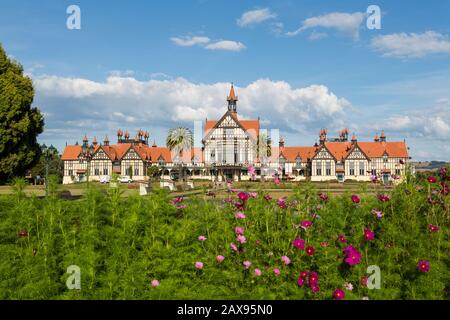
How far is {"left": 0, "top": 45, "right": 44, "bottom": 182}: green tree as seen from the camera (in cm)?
2658

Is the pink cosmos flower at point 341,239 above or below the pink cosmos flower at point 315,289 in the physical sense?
above

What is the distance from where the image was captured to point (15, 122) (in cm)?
2723

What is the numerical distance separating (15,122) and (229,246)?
82.9 feet

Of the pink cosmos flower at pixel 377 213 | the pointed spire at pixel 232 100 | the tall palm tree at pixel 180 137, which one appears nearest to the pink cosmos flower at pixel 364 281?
the pink cosmos flower at pixel 377 213

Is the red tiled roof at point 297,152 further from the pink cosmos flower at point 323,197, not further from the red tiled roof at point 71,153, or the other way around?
the pink cosmos flower at point 323,197

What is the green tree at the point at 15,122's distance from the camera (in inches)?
1046

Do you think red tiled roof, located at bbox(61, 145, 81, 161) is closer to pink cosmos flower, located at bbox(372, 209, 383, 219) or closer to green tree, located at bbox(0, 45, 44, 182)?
green tree, located at bbox(0, 45, 44, 182)

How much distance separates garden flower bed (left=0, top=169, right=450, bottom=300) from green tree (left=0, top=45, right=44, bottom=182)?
68.5 ft

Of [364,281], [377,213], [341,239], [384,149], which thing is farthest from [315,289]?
[384,149]

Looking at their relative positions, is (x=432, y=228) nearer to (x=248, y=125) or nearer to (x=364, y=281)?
(x=364, y=281)

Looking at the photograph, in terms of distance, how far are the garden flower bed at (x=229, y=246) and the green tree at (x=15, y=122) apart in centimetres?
2088

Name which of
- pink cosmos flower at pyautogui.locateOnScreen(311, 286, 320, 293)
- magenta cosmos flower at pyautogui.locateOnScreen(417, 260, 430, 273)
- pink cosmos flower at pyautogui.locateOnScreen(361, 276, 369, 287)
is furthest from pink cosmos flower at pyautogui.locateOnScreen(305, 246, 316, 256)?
magenta cosmos flower at pyautogui.locateOnScreen(417, 260, 430, 273)

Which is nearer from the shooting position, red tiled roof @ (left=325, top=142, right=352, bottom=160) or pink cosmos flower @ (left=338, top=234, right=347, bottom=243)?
pink cosmos flower @ (left=338, top=234, right=347, bottom=243)
